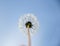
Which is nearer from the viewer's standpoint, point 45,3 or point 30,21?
point 30,21

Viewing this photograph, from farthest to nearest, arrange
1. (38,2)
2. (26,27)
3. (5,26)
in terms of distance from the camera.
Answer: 1. (38,2)
2. (5,26)
3. (26,27)

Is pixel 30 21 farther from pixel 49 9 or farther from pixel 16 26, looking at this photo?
pixel 49 9

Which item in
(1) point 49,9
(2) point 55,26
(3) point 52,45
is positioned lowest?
(3) point 52,45

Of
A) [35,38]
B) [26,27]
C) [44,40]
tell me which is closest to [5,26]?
[26,27]

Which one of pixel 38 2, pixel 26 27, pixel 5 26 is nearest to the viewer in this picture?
pixel 26 27

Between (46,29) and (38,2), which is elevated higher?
(38,2)

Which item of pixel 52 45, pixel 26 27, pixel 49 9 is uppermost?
pixel 49 9

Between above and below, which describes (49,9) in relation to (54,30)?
above

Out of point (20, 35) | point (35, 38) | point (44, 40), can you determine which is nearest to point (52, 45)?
point (44, 40)

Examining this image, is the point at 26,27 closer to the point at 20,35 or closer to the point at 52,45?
the point at 20,35
